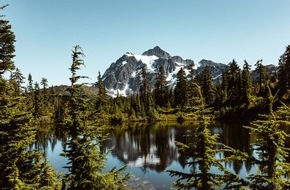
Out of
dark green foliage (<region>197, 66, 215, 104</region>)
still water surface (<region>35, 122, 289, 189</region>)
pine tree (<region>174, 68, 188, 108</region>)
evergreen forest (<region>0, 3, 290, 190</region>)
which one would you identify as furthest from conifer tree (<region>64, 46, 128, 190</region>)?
pine tree (<region>174, 68, 188, 108</region>)

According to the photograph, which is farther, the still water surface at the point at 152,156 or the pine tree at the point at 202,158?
the still water surface at the point at 152,156

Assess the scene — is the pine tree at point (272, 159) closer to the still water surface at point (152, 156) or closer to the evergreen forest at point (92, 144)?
the evergreen forest at point (92, 144)

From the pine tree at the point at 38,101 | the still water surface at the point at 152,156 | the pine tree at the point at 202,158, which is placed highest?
the pine tree at the point at 38,101

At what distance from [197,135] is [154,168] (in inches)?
1303

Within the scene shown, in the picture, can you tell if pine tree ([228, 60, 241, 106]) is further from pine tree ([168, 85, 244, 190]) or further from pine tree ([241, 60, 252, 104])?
pine tree ([168, 85, 244, 190])

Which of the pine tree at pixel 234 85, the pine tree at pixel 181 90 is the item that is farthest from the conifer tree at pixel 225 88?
the pine tree at pixel 181 90

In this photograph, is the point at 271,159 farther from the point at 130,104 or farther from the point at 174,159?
the point at 130,104

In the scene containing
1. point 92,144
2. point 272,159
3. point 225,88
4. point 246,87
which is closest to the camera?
point 272,159

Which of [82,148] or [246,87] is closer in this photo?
[82,148]

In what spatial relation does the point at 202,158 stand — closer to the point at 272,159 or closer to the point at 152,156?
the point at 272,159

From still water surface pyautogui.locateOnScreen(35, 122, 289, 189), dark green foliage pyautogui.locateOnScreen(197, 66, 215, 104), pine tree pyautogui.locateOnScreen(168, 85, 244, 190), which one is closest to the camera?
pine tree pyautogui.locateOnScreen(168, 85, 244, 190)

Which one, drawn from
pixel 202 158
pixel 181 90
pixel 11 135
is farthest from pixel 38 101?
pixel 202 158

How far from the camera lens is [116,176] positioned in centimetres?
1459

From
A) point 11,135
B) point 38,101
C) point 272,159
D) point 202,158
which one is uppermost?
point 38,101
